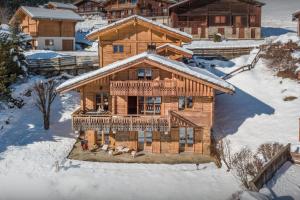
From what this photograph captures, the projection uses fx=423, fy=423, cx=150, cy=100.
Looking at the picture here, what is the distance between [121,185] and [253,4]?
47.3m

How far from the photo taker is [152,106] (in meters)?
32.2

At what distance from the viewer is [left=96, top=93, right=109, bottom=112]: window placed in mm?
33125

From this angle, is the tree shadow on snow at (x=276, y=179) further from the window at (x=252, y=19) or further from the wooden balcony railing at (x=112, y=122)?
the window at (x=252, y=19)

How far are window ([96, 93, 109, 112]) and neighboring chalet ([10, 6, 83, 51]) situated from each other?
29.5 m

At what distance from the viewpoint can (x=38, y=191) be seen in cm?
2520

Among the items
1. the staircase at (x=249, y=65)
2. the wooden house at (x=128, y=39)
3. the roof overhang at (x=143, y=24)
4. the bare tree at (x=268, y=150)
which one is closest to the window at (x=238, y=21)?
the staircase at (x=249, y=65)

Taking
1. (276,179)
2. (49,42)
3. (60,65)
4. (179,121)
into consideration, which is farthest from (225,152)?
(49,42)

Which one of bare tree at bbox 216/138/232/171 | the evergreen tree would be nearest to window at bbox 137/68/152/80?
bare tree at bbox 216/138/232/171

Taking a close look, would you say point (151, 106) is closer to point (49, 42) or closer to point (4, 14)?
point (49, 42)

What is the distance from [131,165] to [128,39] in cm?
1542

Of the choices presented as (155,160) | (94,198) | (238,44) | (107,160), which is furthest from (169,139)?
(238,44)

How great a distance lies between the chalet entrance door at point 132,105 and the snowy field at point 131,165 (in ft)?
16.0

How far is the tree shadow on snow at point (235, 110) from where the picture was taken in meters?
34.8

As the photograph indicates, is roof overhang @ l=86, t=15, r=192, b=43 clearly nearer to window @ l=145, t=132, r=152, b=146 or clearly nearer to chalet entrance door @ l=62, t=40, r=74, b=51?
window @ l=145, t=132, r=152, b=146
